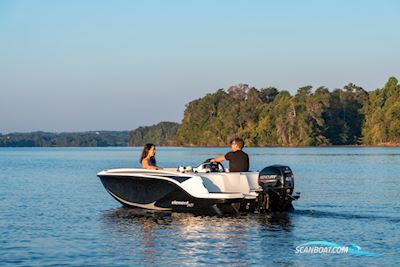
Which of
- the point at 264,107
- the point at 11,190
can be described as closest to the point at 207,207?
the point at 11,190

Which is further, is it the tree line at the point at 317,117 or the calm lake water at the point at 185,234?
the tree line at the point at 317,117

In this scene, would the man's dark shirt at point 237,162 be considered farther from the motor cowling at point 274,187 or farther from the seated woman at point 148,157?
the seated woman at point 148,157

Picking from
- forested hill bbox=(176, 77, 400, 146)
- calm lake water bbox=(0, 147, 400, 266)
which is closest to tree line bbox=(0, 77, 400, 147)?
forested hill bbox=(176, 77, 400, 146)

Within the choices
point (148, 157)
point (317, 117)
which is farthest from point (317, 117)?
point (148, 157)

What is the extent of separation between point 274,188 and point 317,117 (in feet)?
409

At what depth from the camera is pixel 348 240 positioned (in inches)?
631

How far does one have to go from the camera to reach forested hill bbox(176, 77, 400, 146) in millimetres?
135500

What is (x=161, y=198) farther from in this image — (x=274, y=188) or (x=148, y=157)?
(x=274, y=188)

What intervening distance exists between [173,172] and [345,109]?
12965 cm

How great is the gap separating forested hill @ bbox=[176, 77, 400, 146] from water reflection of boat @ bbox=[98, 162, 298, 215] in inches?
4402

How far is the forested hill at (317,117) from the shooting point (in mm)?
135500

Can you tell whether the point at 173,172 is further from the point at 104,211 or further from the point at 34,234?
the point at 34,234

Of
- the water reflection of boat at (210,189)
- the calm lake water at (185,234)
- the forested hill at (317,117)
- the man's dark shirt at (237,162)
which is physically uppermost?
the forested hill at (317,117)

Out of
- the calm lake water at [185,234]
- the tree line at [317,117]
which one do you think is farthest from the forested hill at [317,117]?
the calm lake water at [185,234]
